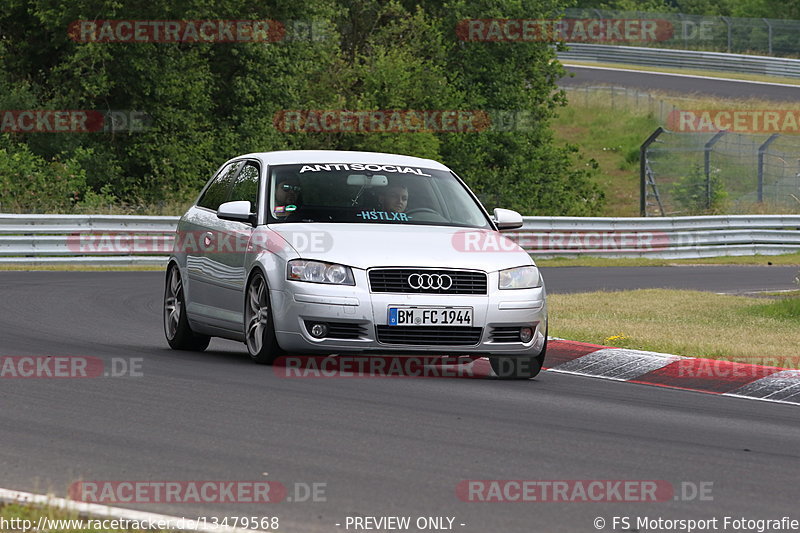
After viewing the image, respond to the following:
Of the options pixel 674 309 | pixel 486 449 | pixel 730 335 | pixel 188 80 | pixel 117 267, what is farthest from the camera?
pixel 188 80

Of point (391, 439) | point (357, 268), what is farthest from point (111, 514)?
point (357, 268)

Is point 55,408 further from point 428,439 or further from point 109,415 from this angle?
point 428,439

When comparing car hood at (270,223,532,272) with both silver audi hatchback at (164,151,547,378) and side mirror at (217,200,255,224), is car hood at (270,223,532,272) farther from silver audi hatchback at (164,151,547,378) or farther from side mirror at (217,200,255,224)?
side mirror at (217,200,255,224)

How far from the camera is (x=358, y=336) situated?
1020 centimetres

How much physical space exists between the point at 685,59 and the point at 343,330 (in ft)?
188

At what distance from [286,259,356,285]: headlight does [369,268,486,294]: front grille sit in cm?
17

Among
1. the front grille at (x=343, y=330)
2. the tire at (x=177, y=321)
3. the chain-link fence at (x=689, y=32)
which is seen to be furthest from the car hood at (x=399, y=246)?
the chain-link fence at (x=689, y=32)

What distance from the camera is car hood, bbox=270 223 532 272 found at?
33.8ft

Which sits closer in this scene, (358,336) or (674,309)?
(358,336)

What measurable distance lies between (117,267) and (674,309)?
12.6 metres

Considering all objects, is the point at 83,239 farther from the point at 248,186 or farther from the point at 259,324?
the point at 259,324

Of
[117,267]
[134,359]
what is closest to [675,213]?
[117,267]

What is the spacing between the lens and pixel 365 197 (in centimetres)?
1142

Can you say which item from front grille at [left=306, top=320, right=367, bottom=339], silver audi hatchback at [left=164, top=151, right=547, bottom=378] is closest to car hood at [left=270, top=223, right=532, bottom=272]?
silver audi hatchback at [left=164, top=151, right=547, bottom=378]
